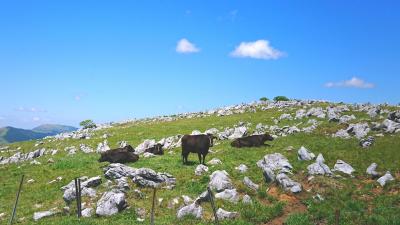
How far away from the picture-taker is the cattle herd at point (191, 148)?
105 feet

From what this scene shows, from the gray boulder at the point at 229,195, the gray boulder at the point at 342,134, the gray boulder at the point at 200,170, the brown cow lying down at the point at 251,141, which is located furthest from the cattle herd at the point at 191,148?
the gray boulder at the point at 229,195

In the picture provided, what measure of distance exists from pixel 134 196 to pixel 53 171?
11863mm

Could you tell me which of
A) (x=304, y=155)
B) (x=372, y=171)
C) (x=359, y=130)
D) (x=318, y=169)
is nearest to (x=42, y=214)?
(x=318, y=169)

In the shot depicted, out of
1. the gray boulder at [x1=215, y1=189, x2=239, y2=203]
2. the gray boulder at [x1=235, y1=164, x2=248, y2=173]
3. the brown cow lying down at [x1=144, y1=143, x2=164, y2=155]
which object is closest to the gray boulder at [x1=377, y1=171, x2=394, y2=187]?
the gray boulder at [x1=235, y1=164, x2=248, y2=173]

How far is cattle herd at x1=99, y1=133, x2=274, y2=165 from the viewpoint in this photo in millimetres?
31891

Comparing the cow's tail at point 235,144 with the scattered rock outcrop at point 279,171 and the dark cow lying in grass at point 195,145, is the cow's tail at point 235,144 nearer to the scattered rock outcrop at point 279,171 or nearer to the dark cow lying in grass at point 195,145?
Result: the dark cow lying in grass at point 195,145

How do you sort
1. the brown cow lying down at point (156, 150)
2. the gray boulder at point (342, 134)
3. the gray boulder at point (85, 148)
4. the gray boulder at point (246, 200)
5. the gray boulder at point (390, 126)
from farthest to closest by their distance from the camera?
the gray boulder at point (85, 148) < the brown cow lying down at point (156, 150) < the gray boulder at point (342, 134) < the gray boulder at point (390, 126) < the gray boulder at point (246, 200)

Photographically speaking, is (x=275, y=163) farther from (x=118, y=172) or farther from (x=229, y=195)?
(x=118, y=172)

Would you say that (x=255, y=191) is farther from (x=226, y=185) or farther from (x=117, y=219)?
(x=117, y=219)

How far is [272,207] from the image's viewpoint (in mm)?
21094

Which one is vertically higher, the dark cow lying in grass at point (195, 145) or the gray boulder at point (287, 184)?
the dark cow lying in grass at point (195, 145)

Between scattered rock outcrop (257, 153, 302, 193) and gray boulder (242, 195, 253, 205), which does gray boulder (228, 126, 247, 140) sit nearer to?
scattered rock outcrop (257, 153, 302, 193)

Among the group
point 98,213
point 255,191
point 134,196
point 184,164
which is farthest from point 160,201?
point 184,164

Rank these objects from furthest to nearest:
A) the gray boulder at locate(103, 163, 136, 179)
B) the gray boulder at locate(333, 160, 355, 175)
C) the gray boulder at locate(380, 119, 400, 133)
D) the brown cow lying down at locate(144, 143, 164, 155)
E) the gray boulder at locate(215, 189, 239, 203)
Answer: the brown cow lying down at locate(144, 143, 164, 155) < the gray boulder at locate(380, 119, 400, 133) < the gray boulder at locate(333, 160, 355, 175) < the gray boulder at locate(103, 163, 136, 179) < the gray boulder at locate(215, 189, 239, 203)
